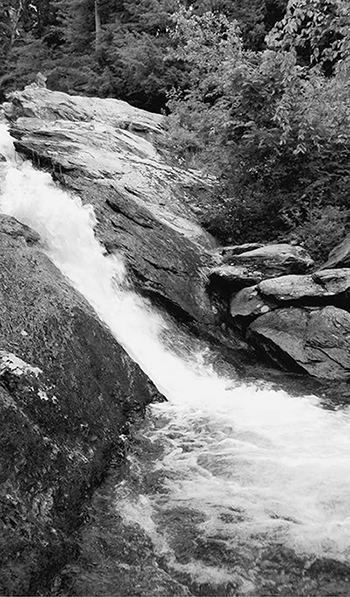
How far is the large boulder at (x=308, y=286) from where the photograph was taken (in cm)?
722

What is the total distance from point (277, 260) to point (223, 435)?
12.5ft

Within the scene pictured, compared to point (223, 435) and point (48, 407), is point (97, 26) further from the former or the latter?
point (48, 407)

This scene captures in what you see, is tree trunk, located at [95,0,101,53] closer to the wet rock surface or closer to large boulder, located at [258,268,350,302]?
large boulder, located at [258,268,350,302]

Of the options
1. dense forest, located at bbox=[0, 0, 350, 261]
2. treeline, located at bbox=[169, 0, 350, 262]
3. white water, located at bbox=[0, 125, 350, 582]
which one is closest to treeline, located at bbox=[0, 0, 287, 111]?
dense forest, located at bbox=[0, 0, 350, 261]

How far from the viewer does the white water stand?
3.80 m

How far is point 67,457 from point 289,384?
3.43 metres


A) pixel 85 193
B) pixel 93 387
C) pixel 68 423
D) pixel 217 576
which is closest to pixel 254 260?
pixel 85 193

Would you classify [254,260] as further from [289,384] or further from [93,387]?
[93,387]

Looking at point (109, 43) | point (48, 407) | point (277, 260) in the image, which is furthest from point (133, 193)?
point (109, 43)

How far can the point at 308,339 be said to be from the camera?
6969 mm

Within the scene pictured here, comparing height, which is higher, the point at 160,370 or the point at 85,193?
the point at 85,193

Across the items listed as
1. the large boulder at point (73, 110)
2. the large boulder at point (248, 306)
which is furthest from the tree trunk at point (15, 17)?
the large boulder at point (248, 306)

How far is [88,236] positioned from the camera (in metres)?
8.17

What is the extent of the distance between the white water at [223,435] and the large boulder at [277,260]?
5.99ft
